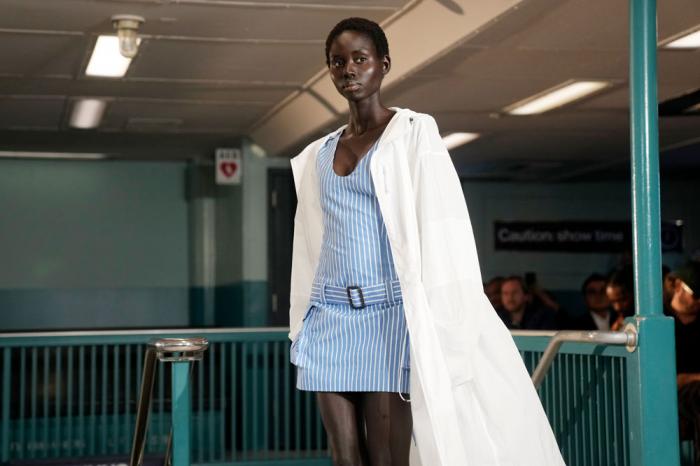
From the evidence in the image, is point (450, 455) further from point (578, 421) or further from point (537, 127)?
point (537, 127)

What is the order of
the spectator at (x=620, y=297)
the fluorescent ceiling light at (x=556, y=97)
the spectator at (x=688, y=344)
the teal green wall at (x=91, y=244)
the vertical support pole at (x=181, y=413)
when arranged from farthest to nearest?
the teal green wall at (x=91, y=244)
the fluorescent ceiling light at (x=556, y=97)
the spectator at (x=620, y=297)
the spectator at (x=688, y=344)
the vertical support pole at (x=181, y=413)

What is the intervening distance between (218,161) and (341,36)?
8440 mm

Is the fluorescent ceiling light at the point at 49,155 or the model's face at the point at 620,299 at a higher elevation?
the fluorescent ceiling light at the point at 49,155

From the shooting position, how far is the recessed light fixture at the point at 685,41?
249 inches

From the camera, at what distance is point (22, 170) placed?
39.6 feet

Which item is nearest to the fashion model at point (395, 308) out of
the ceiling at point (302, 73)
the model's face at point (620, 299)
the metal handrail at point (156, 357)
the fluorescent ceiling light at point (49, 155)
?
the metal handrail at point (156, 357)

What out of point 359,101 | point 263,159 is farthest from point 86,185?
point 359,101

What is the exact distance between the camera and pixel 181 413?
3.38 metres

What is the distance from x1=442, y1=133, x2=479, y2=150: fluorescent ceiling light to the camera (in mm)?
10383

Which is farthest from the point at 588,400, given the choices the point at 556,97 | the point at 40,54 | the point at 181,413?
the point at 40,54

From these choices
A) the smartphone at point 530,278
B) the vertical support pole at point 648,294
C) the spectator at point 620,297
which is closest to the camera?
the vertical support pole at point 648,294

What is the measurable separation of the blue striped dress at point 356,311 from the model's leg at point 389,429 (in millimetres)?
35

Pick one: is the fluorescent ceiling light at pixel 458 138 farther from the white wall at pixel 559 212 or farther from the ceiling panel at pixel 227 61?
the white wall at pixel 559 212

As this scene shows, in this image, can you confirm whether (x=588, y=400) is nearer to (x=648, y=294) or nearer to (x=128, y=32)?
(x=648, y=294)
